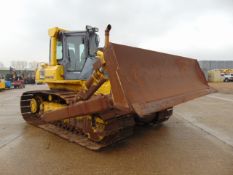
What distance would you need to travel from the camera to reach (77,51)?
5590 mm

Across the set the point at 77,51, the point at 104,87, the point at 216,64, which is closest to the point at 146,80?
the point at 104,87

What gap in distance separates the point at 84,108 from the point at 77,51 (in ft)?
7.21

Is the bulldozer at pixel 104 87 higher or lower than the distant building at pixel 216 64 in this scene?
lower

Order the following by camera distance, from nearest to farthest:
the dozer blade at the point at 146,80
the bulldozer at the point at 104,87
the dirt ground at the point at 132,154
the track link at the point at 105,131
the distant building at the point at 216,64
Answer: the dozer blade at the point at 146,80 → the bulldozer at the point at 104,87 → the dirt ground at the point at 132,154 → the track link at the point at 105,131 → the distant building at the point at 216,64

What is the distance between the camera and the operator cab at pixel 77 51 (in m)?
5.36

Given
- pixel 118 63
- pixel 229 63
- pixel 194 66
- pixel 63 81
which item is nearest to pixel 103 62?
pixel 118 63

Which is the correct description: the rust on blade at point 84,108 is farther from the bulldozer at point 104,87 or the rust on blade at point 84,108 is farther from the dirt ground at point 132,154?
the dirt ground at point 132,154

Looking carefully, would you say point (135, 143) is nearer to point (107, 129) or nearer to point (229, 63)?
point (107, 129)

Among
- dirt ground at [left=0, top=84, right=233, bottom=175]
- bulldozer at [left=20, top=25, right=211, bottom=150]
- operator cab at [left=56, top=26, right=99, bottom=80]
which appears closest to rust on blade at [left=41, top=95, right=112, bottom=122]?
bulldozer at [left=20, top=25, right=211, bottom=150]

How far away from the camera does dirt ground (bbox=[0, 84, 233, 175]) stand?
3361 mm

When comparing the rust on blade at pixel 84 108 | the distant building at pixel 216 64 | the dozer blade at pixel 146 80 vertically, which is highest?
the distant building at pixel 216 64

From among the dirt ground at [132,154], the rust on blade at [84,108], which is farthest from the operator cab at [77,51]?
the dirt ground at [132,154]

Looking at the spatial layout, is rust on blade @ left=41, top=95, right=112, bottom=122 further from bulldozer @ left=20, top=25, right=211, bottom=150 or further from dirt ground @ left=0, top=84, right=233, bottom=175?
dirt ground @ left=0, top=84, right=233, bottom=175

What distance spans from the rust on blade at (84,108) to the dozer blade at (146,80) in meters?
0.31
